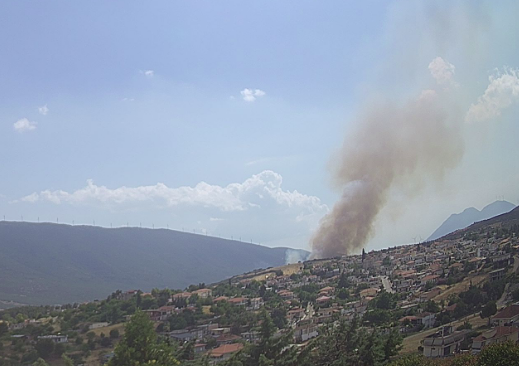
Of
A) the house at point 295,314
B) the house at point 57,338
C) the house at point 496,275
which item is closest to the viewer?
the house at point 496,275

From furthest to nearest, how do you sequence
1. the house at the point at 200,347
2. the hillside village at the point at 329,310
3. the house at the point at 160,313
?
the house at the point at 160,313 < the house at the point at 200,347 < the hillside village at the point at 329,310

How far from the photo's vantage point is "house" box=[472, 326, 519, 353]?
24.5 metres

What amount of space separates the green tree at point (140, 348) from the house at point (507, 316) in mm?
17559

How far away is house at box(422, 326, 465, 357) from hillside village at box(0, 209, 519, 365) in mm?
52

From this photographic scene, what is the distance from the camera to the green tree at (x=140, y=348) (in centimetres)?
2094

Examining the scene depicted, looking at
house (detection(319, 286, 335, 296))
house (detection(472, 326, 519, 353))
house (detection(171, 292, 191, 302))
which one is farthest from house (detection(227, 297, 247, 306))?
house (detection(472, 326, 519, 353))

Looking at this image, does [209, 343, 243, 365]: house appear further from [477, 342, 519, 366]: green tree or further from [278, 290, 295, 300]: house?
[278, 290, 295, 300]: house

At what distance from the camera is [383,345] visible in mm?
22328

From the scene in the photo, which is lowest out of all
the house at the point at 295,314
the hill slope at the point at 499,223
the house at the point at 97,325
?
the house at the point at 97,325

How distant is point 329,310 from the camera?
4681cm

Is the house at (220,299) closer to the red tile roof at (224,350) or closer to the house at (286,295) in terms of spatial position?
the house at (286,295)

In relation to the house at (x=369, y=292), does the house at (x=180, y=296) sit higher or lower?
lower

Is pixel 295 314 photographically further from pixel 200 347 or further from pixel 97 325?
pixel 97 325

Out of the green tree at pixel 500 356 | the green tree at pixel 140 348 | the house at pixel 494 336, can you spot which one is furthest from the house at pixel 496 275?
the green tree at pixel 140 348
